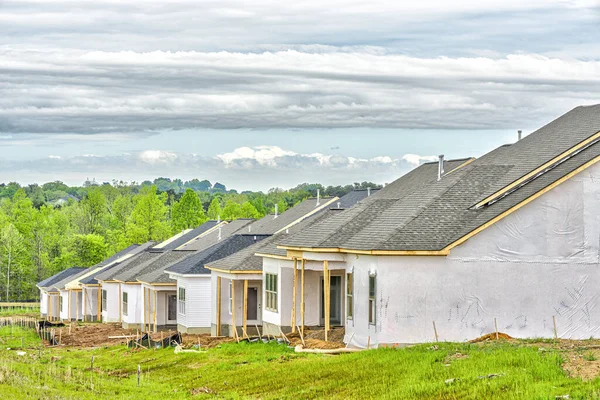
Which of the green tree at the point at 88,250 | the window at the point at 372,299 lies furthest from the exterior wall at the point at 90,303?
the window at the point at 372,299

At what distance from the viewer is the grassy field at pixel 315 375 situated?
23906mm

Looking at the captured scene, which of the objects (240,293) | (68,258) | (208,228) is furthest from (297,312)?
(68,258)

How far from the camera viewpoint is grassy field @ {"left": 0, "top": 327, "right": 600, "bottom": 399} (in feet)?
78.4

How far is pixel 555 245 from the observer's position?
34344 millimetres

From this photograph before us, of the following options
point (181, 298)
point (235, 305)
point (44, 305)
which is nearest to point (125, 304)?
point (181, 298)

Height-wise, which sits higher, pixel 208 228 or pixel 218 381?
pixel 208 228

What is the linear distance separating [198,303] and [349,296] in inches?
636

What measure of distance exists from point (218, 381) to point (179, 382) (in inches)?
73.1

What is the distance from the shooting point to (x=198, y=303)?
52.1 m

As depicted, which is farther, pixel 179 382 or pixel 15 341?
pixel 15 341

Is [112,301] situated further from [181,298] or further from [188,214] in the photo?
[188,214]

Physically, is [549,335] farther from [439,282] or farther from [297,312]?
[297,312]

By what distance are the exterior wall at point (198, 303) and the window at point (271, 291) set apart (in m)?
7.39

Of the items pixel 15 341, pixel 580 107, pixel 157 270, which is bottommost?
pixel 15 341
